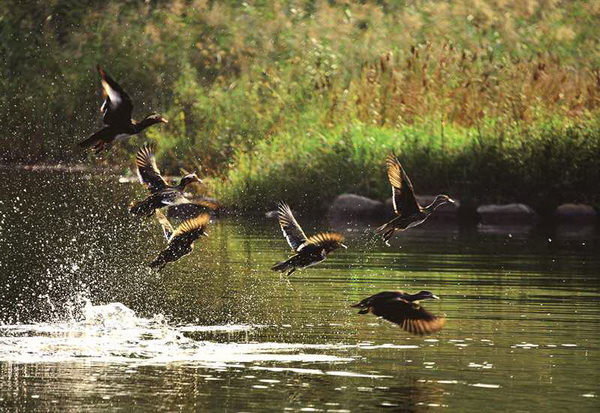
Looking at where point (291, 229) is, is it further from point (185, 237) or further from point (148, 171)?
point (148, 171)

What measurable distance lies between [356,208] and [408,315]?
661 inches

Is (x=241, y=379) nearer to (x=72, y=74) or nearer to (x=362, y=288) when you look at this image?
(x=362, y=288)

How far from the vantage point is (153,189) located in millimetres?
16375

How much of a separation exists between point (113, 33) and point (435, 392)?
3048cm

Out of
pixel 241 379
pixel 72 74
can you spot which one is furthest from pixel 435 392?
pixel 72 74

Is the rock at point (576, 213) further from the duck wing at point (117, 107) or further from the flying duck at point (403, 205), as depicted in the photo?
the duck wing at point (117, 107)

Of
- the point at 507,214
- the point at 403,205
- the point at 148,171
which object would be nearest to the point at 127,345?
the point at 148,171

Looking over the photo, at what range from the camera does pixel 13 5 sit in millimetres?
45156

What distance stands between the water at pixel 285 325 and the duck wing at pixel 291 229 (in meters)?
0.85

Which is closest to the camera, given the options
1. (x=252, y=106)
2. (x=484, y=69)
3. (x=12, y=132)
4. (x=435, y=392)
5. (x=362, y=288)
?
(x=435, y=392)

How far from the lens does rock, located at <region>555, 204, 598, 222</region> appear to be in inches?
1205

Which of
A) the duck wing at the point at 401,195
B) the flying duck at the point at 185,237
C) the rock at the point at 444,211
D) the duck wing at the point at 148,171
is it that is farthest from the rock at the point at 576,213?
the flying duck at the point at 185,237

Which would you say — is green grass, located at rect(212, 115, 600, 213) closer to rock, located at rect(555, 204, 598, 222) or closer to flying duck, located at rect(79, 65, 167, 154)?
rock, located at rect(555, 204, 598, 222)

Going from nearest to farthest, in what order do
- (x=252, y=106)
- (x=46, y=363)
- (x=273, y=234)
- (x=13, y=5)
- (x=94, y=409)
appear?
(x=94, y=409)
(x=46, y=363)
(x=273, y=234)
(x=252, y=106)
(x=13, y=5)
